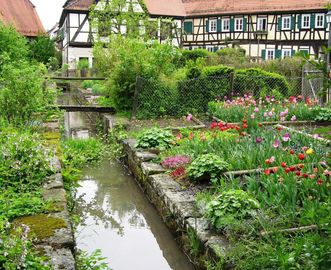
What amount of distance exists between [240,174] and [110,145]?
5127mm

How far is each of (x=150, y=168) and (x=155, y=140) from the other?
1.61 metres

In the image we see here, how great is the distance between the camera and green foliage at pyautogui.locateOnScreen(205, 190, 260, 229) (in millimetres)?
5000

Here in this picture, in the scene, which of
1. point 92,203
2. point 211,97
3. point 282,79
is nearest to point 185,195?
point 92,203

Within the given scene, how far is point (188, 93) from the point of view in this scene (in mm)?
13492

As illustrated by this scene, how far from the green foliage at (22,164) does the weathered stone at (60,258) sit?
1.51 m

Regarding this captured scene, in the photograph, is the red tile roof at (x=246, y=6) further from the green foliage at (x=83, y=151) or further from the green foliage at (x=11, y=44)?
the green foliage at (x=83, y=151)

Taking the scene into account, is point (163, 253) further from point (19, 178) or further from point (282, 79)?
point (282, 79)

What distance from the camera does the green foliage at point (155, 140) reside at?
9.28m

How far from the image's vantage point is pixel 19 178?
18.6 feet

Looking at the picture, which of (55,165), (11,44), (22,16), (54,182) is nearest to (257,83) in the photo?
(55,165)

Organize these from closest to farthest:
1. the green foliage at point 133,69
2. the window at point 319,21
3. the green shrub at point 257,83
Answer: the green foliage at point 133,69
the green shrub at point 257,83
the window at point 319,21

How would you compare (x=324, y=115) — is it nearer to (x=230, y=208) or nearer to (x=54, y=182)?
(x=230, y=208)

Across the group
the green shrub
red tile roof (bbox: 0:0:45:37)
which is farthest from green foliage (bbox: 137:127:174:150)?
red tile roof (bbox: 0:0:45:37)

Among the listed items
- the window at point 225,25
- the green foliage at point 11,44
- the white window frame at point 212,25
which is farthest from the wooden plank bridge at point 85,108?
the white window frame at point 212,25
